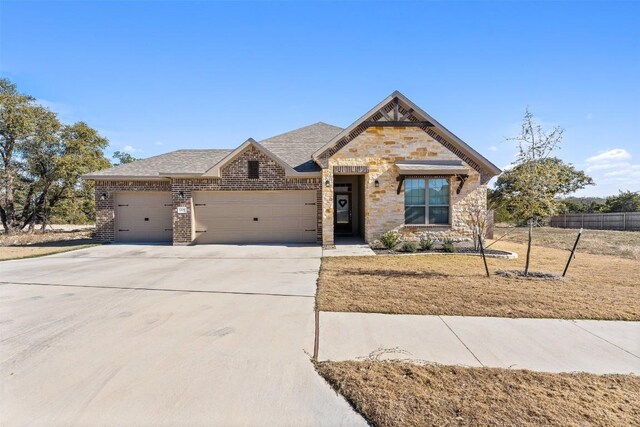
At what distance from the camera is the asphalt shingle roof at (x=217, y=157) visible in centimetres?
1436

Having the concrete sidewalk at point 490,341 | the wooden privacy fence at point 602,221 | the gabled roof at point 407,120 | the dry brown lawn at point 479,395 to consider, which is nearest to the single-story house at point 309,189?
the gabled roof at point 407,120

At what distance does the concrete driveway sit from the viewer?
2754 millimetres

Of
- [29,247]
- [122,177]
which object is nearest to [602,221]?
[122,177]

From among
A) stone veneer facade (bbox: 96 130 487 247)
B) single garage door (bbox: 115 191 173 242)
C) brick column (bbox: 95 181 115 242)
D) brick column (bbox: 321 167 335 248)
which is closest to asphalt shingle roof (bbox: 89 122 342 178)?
brick column (bbox: 95 181 115 242)

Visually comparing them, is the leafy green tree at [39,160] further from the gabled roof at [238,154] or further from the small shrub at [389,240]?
the small shrub at [389,240]

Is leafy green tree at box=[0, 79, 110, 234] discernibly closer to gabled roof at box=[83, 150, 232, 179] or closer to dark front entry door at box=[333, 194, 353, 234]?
gabled roof at box=[83, 150, 232, 179]

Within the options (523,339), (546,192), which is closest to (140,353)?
(523,339)

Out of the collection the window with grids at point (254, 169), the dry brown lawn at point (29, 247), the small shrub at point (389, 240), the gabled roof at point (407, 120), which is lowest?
the dry brown lawn at point (29, 247)

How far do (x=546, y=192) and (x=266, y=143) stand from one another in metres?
13.4

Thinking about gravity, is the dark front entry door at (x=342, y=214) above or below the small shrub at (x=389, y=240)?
above

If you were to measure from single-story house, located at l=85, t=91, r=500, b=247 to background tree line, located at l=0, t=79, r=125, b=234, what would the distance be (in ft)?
23.2

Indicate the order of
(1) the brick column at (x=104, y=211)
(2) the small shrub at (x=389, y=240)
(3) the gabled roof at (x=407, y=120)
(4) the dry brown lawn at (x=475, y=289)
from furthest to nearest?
1. (1) the brick column at (x=104, y=211)
2. (3) the gabled roof at (x=407, y=120)
3. (2) the small shrub at (x=389, y=240)
4. (4) the dry brown lawn at (x=475, y=289)

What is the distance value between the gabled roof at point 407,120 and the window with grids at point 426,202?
5.01 feet

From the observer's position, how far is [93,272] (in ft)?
27.1
